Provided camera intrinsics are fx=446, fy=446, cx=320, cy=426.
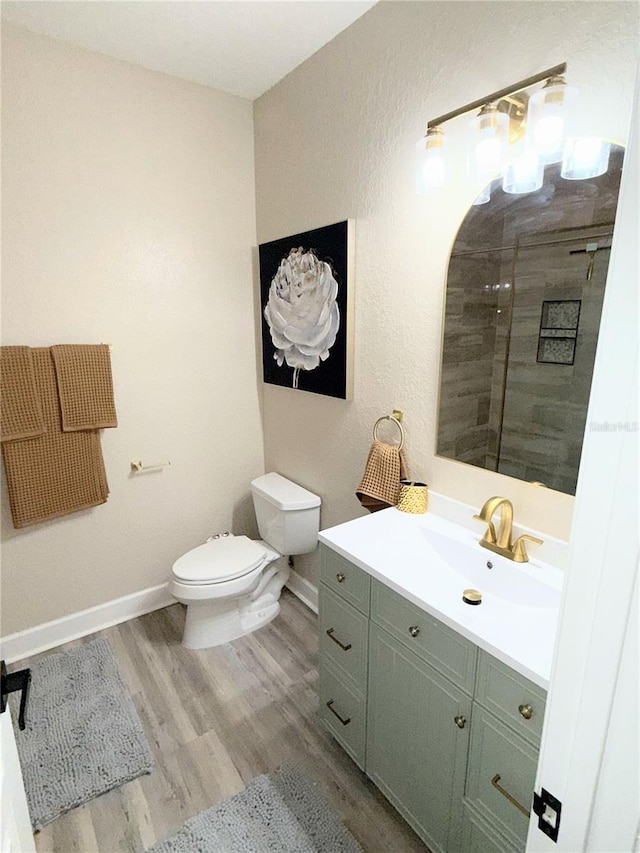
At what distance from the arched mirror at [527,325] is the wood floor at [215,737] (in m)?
1.22

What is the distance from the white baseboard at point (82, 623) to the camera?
2.14m

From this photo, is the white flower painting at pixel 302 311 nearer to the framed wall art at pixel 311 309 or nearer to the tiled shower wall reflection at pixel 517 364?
the framed wall art at pixel 311 309

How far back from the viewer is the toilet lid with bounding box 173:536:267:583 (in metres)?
2.10

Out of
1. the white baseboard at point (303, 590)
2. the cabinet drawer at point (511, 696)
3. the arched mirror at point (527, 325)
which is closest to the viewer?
the cabinet drawer at point (511, 696)

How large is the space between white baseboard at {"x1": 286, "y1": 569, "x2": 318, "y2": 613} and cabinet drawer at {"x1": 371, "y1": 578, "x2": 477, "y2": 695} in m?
1.17

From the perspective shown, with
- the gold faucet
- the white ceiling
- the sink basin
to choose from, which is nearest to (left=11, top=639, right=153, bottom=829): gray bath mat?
the sink basin

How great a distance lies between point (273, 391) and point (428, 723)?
5.82 feet

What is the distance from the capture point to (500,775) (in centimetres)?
105

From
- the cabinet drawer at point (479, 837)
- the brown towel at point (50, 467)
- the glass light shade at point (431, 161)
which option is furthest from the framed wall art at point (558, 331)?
the brown towel at point (50, 467)

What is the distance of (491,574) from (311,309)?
136 centimetres

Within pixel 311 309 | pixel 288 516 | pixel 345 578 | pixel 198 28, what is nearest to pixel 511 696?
pixel 345 578

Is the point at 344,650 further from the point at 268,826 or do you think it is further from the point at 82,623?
the point at 82,623

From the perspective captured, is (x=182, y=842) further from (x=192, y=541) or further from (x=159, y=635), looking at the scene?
(x=192, y=541)

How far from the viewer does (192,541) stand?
2.59 metres
